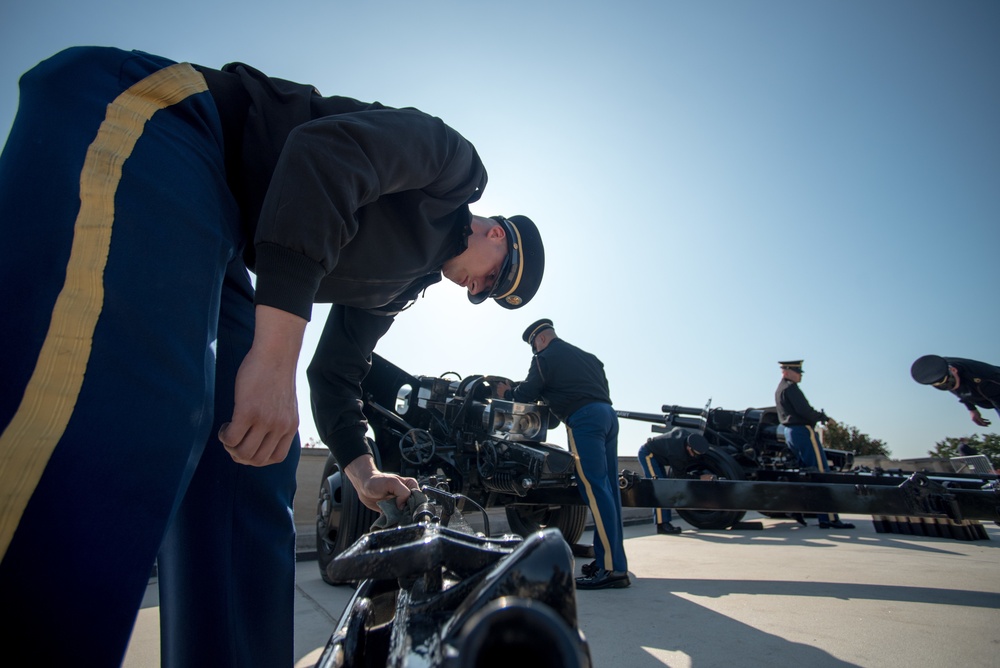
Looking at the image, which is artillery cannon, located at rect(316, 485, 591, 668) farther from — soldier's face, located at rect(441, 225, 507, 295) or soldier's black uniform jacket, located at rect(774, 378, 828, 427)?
soldier's black uniform jacket, located at rect(774, 378, 828, 427)

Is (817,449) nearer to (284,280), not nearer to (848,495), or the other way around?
(848,495)

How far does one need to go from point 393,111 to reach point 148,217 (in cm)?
53

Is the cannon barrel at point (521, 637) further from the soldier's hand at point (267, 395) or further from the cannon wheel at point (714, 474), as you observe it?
the cannon wheel at point (714, 474)

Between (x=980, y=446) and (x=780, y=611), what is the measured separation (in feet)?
58.6

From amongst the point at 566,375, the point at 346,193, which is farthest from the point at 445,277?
the point at 566,375

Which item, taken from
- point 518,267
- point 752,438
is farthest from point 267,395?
point 752,438

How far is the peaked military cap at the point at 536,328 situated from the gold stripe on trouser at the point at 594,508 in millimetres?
828

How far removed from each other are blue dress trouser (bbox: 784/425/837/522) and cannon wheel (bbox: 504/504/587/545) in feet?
11.4

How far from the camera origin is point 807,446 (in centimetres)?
629

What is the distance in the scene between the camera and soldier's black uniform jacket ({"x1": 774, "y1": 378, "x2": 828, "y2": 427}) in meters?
6.32

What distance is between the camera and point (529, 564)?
36 cm

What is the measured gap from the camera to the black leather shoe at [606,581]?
292 centimetres

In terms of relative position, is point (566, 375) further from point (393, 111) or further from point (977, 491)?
point (393, 111)

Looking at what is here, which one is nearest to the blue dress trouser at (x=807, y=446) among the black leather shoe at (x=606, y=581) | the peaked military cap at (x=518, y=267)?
the black leather shoe at (x=606, y=581)
